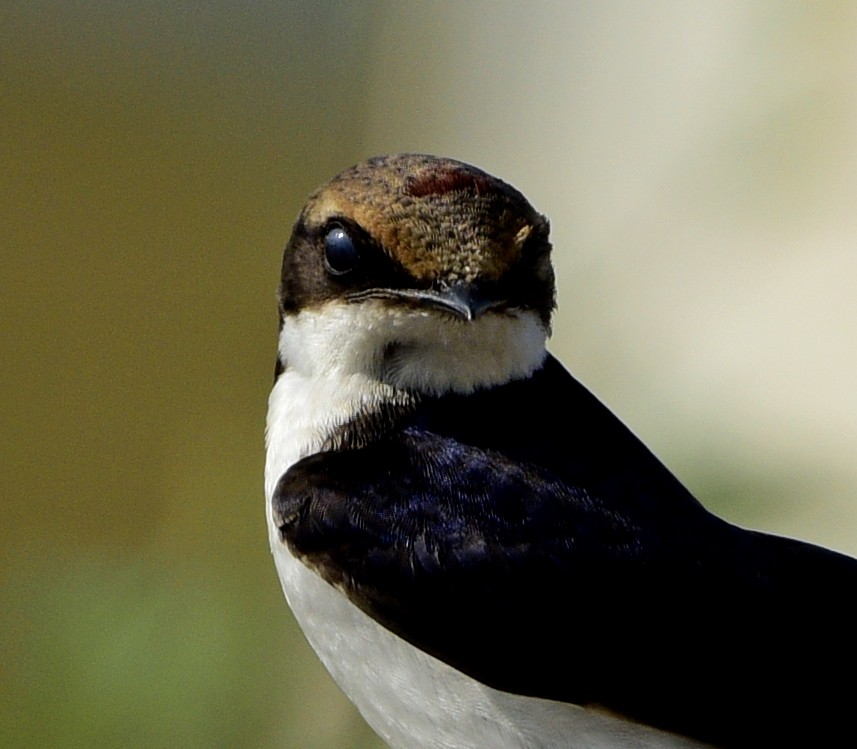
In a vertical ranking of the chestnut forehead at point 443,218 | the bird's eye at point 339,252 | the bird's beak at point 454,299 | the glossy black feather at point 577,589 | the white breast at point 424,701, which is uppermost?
the chestnut forehead at point 443,218

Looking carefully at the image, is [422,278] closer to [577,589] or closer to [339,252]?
[339,252]

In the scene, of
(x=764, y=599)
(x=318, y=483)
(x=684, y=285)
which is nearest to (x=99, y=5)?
(x=684, y=285)

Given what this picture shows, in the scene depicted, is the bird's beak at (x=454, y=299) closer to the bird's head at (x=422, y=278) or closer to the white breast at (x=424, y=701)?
the bird's head at (x=422, y=278)

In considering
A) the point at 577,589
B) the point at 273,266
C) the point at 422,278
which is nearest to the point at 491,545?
the point at 577,589

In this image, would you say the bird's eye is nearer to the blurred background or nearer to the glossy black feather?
the glossy black feather

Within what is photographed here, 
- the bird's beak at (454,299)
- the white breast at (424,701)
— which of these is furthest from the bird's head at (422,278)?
the white breast at (424,701)

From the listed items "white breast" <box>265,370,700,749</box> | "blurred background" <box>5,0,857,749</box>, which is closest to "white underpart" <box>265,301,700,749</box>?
"white breast" <box>265,370,700,749</box>

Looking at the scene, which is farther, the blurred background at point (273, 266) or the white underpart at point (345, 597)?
the blurred background at point (273, 266)

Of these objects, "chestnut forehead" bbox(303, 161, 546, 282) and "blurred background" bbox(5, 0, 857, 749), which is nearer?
"chestnut forehead" bbox(303, 161, 546, 282)

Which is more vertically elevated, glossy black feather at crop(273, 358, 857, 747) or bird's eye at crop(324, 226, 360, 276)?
bird's eye at crop(324, 226, 360, 276)
